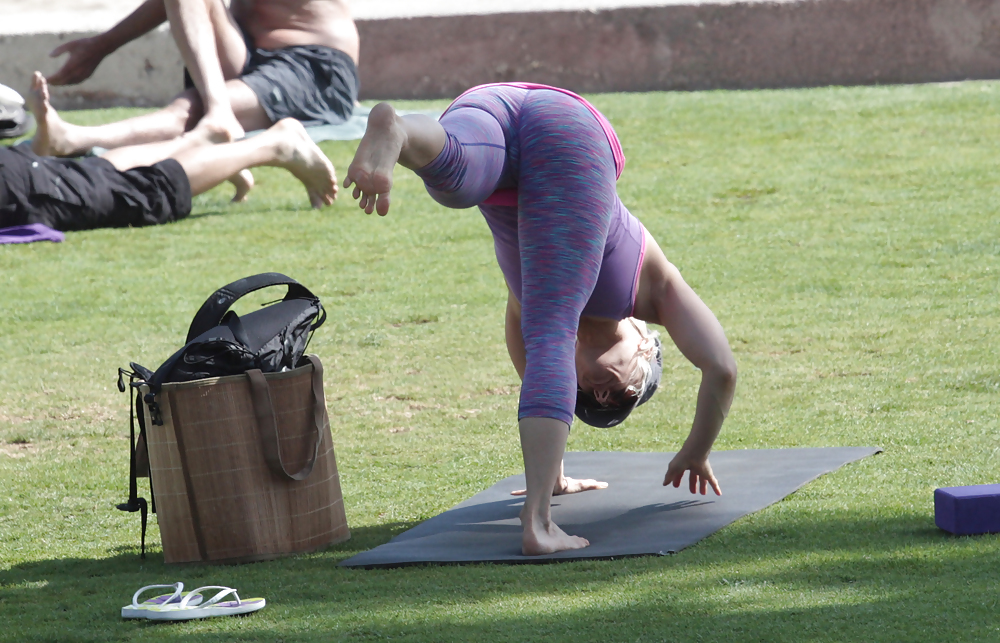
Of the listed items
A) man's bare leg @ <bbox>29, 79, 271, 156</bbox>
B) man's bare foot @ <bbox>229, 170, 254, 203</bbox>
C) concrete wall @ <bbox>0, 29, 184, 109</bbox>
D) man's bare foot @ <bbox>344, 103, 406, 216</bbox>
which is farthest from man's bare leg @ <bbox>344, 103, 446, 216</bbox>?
concrete wall @ <bbox>0, 29, 184, 109</bbox>

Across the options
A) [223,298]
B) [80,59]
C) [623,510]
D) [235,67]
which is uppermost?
[80,59]

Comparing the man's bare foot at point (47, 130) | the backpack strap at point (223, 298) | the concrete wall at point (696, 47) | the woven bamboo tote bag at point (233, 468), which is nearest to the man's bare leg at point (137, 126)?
the man's bare foot at point (47, 130)

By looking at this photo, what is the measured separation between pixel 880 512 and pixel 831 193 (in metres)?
4.59

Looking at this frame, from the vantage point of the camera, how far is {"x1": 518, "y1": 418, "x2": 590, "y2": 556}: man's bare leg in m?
2.78

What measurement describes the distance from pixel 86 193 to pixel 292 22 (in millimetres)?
2073

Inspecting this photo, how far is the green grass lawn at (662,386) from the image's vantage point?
7.87ft

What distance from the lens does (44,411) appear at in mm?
4430

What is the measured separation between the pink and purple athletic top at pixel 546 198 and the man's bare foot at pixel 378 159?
0.15m

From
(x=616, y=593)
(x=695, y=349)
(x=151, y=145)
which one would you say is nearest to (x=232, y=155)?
(x=151, y=145)

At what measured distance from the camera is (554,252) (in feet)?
9.47

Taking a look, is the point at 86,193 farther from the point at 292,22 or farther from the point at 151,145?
the point at 292,22

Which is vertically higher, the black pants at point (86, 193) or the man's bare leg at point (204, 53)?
the man's bare leg at point (204, 53)

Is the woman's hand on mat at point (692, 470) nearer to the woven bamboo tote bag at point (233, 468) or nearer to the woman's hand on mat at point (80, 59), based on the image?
the woven bamboo tote bag at point (233, 468)

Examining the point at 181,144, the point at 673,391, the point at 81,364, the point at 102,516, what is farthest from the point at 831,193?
the point at 102,516
